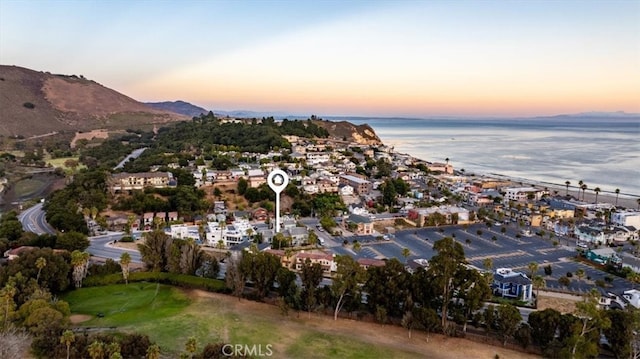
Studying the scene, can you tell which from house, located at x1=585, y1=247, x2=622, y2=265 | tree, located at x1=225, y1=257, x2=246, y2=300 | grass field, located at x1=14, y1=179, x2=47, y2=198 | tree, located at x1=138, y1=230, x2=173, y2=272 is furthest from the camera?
grass field, located at x1=14, y1=179, x2=47, y2=198

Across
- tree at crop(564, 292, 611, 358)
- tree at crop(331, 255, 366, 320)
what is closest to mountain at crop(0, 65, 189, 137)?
tree at crop(331, 255, 366, 320)

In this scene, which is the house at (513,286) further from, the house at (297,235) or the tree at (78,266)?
the tree at (78,266)

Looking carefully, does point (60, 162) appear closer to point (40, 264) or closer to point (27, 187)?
point (27, 187)

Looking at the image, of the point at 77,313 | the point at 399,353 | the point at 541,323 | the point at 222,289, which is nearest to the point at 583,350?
the point at 541,323

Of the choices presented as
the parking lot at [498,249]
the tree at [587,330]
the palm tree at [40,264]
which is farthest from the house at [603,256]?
the palm tree at [40,264]

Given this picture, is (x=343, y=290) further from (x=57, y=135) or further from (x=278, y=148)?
(x=57, y=135)

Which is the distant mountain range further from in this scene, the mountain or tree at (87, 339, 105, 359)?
tree at (87, 339, 105, 359)
